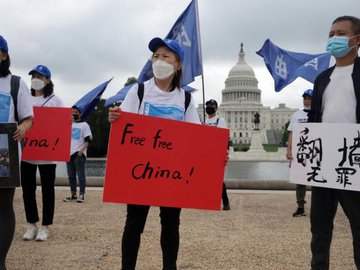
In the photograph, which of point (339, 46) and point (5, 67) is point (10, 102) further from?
point (339, 46)

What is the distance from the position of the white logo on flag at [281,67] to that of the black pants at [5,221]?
7937 mm

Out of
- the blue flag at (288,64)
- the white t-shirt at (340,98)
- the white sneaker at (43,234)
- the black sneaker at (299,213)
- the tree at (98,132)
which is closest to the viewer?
the white t-shirt at (340,98)

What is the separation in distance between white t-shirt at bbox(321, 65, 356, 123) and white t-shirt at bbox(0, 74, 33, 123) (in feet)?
7.97

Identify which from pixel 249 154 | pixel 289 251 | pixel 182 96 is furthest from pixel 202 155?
pixel 249 154

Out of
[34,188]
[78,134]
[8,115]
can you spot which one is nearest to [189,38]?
[78,134]

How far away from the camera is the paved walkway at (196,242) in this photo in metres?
4.35

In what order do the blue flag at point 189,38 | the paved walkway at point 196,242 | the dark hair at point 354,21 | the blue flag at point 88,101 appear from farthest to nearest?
the blue flag at point 88,101 < the blue flag at point 189,38 < the paved walkway at point 196,242 < the dark hair at point 354,21

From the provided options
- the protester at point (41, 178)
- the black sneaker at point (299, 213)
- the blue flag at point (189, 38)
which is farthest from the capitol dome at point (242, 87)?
the protester at point (41, 178)

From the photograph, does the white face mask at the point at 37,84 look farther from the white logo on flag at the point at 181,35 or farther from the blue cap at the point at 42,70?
the white logo on flag at the point at 181,35

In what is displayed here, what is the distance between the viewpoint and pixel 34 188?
5301 millimetres

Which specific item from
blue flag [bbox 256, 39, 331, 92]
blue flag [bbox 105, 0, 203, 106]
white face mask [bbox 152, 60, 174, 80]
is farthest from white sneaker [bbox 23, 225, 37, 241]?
blue flag [bbox 256, 39, 331, 92]

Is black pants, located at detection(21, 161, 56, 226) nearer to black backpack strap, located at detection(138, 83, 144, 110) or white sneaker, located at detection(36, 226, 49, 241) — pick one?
white sneaker, located at detection(36, 226, 49, 241)

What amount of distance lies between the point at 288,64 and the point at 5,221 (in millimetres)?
8278

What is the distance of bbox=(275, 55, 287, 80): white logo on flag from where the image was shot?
34.6 ft
